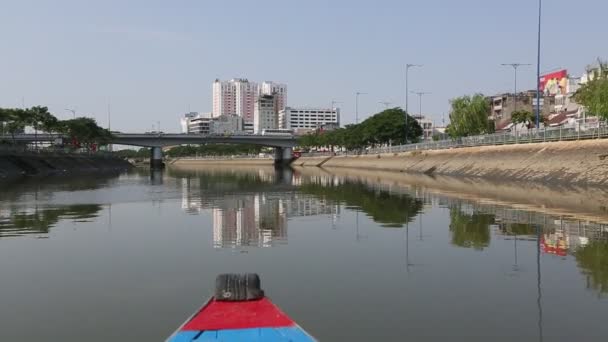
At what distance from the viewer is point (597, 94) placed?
51.2 meters

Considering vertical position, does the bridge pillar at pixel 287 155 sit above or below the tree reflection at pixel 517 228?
above

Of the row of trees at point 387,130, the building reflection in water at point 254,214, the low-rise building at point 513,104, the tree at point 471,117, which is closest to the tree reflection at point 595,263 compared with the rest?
the building reflection in water at point 254,214

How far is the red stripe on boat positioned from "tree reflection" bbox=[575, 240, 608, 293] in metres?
7.95

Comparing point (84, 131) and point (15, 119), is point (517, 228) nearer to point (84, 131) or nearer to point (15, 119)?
point (15, 119)

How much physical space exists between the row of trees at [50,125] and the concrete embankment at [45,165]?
673 cm

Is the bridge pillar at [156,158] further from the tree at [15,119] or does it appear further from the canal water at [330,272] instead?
the canal water at [330,272]

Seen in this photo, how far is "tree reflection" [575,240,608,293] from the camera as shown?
12.6 m

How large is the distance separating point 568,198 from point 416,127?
9649cm

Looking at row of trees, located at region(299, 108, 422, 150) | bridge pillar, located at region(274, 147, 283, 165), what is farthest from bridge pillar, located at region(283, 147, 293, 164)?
row of trees, located at region(299, 108, 422, 150)

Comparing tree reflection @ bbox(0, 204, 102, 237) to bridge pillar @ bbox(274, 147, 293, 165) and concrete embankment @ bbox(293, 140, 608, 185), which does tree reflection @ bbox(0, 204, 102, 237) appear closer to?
concrete embankment @ bbox(293, 140, 608, 185)

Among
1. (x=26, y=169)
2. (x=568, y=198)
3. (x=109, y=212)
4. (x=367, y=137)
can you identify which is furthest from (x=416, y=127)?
(x=109, y=212)

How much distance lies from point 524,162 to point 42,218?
147 feet

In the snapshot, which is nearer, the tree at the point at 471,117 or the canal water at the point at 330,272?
the canal water at the point at 330,272

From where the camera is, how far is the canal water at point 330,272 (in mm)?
9836
